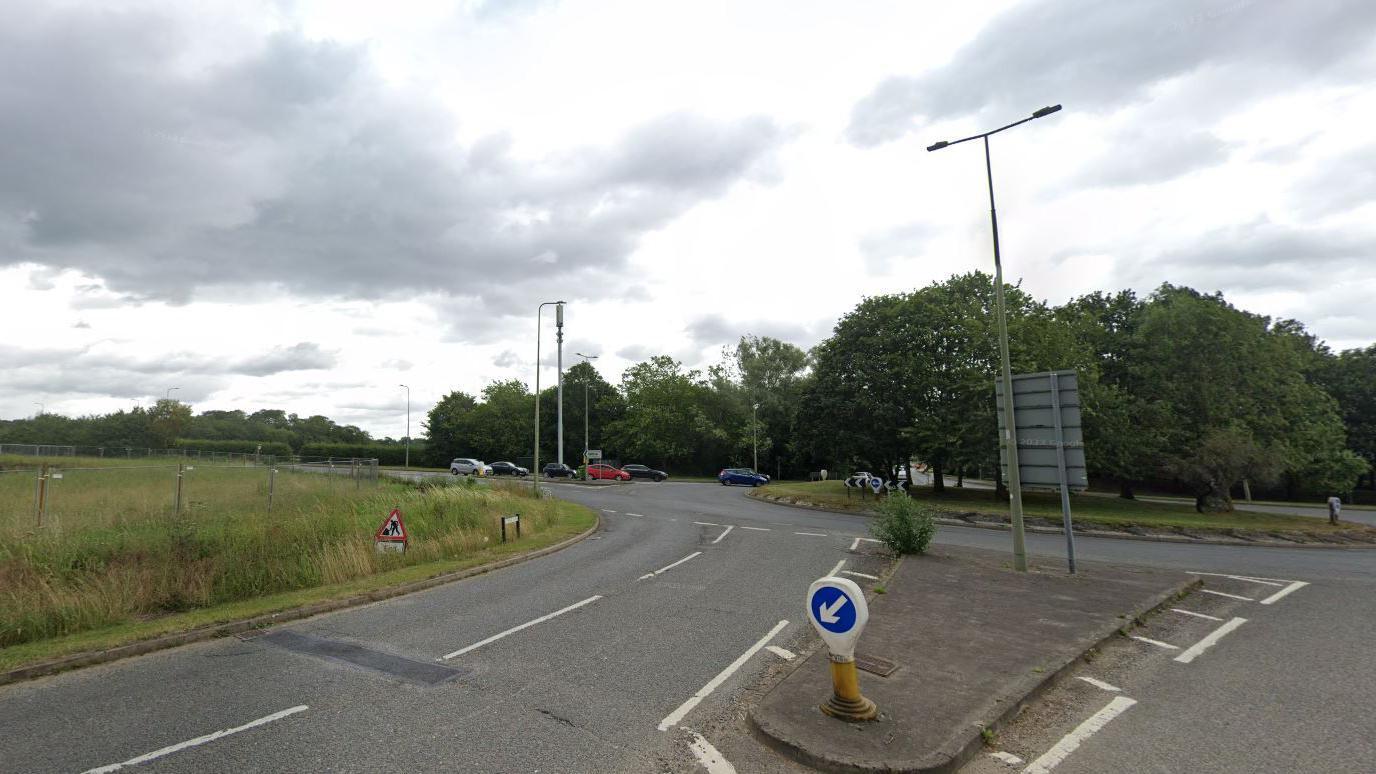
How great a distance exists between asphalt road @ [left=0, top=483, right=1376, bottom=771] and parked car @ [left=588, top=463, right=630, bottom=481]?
33404 millimetres

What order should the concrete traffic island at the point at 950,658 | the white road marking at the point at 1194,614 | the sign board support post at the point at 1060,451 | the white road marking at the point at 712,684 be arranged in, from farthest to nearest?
the sign board support post at the point at 1060,451 < the white road marking at the point at 1194,614 < the white road marking at the point at 712,684 < the concrete traffic island at the point at 950,658

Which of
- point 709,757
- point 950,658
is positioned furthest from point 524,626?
point 950,658

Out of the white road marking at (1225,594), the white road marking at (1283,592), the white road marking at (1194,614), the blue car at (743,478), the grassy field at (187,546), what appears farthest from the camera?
the blue car at (743,478)

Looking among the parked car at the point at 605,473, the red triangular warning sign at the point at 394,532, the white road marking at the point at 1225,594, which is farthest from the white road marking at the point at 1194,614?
the parked car at the point at 605,473

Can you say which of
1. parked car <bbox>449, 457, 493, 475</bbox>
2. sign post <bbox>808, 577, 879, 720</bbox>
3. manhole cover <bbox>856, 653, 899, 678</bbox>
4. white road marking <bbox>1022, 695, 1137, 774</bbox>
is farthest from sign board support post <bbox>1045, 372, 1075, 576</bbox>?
parked car <bbox>449, 457, 493, 475</bbox>

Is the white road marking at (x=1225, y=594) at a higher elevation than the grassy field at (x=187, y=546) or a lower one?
lower

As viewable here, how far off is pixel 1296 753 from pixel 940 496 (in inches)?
1117

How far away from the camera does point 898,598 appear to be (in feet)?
29.9

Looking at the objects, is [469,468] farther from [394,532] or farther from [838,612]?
[838,612]

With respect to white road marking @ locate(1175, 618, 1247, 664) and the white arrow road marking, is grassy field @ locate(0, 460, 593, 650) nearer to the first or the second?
the white arrow road marking

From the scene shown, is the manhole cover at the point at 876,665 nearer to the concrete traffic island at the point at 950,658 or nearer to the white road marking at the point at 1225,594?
the concrete traffic island at the point at 950,658

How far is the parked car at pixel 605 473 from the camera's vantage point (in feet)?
146

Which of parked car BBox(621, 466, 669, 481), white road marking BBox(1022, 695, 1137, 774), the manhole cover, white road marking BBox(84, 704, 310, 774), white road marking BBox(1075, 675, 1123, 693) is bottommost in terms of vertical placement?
parked car BBox(621, 466, 669, 481)

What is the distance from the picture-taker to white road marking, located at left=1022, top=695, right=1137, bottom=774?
4367 mm
